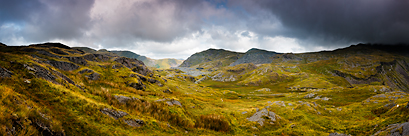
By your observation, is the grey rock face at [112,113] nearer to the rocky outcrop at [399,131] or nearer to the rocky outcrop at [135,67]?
the rocky outcrop at [399,131]

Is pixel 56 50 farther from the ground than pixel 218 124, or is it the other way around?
pixel 56 50

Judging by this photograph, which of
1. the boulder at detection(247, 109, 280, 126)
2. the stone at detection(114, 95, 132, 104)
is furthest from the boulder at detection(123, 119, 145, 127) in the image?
the boulder at detection(247, 109, 280, 126)

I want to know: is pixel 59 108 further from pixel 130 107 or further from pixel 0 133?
pixel 130 107

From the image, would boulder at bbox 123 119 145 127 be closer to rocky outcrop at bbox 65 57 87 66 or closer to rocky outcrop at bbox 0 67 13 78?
rocky outcrop at bbox 0 67 13 78

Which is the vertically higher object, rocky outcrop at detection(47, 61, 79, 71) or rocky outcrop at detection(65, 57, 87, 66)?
rocky outcrop at detection(65, 57, 87, 66)

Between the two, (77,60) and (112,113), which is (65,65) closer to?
(77,60)

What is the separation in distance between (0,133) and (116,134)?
6.44 m

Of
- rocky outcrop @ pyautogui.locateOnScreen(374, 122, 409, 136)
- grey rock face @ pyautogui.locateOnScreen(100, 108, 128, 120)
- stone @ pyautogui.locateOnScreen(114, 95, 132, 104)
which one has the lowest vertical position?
rocky outcrop @ pyautogui.locateOnScreen(374, 122, 409, 136)

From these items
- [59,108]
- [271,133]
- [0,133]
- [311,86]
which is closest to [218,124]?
[271,133]

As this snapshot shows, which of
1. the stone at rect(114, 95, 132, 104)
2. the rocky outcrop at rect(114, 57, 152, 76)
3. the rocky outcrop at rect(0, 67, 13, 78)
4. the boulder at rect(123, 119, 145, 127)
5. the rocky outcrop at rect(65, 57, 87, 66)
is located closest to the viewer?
the rocky outcrop at rect(0, 67, 13, 78)

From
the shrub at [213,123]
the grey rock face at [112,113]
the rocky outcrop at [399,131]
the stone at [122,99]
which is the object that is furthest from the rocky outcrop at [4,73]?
the rocky outcrop at [399,131]

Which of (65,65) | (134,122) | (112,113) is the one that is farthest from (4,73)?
(65,65)

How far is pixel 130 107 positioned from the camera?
1939 cm

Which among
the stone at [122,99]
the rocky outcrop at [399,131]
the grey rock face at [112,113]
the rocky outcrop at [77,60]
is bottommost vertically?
the rocky outcrop at [399,131]
